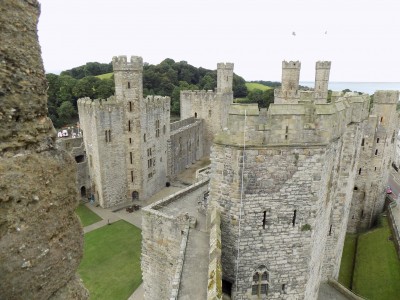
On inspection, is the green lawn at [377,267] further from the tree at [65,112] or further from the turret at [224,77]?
the tree at [65,112]

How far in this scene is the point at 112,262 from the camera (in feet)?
67.5

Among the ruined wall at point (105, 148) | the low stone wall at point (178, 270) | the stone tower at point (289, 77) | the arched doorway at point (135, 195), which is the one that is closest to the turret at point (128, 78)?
the ruined wall at point (105, 148)

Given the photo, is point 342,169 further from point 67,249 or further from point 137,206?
point 137,206

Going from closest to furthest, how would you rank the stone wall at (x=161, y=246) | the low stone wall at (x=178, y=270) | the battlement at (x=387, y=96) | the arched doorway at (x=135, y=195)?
the low stone wall at (x=178, y=270) < the stone wall at (x=161, y=246) < the battlement at (x=387, y=96) < the arched doorway at (x=135, y=195)

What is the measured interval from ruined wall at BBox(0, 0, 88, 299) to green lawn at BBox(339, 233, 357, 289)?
63.6 ft

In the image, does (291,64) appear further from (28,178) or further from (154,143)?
(28,178)

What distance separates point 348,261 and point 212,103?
2729 cm

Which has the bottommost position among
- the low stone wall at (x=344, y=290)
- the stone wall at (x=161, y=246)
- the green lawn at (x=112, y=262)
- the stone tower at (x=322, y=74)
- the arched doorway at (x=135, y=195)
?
the green lawn at (x=112, y=262)

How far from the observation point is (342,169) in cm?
1289

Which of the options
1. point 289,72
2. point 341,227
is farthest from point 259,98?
point 341,227

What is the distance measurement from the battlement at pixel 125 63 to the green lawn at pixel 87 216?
1274 cm

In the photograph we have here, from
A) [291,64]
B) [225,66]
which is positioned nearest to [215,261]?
[291,64]

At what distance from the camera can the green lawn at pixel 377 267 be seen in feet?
59.2

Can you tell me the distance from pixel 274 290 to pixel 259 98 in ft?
216
